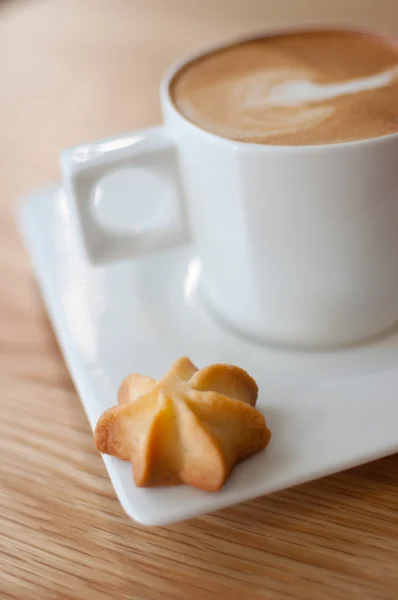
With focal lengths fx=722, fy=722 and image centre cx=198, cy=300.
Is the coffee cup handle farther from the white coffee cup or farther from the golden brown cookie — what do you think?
the golden brown cookie

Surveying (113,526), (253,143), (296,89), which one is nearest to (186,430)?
(113,526)

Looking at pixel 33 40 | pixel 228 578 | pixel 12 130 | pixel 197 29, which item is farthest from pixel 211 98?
pixel 33 40

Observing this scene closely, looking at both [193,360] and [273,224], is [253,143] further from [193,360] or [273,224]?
[193,360]

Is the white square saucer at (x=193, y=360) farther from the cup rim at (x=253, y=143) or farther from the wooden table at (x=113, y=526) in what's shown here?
the cup rim at (x=253, y=143)

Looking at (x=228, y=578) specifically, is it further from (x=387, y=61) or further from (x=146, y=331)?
(x=387, y=61)

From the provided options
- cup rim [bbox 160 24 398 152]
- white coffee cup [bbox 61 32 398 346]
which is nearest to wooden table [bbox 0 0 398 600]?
white coffee cup [bbox 61 32 398 346]

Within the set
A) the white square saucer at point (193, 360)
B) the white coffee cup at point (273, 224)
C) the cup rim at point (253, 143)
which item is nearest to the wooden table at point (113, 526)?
the white square saucer at point (193, 360)
